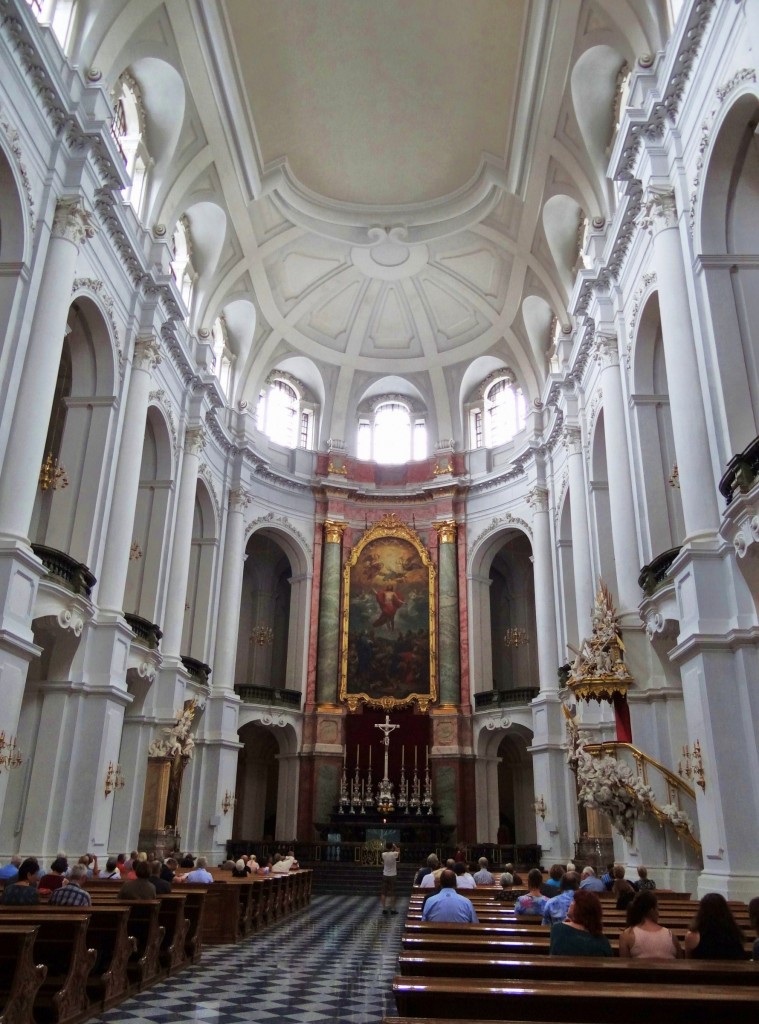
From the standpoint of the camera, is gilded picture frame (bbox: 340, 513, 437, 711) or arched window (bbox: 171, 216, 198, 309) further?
gilded picture frame (bbox: 340, 513, 437, 711)

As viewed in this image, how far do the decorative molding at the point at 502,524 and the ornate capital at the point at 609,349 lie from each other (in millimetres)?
9491

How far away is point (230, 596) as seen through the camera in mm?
24953

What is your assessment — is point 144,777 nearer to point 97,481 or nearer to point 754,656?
point 97,481

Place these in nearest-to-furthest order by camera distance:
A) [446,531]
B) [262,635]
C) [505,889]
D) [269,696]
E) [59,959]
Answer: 1. [59,959]
2. [505,889]
3. [269,696]
4. [446,531]
5. [262,635]

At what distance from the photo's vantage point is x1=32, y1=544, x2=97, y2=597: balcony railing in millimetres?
13773

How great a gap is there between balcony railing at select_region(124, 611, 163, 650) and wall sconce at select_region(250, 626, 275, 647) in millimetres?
10827

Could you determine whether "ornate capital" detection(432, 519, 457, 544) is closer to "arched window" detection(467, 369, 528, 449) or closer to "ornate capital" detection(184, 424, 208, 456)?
"arched window" detection(467, 369, 528, 449)

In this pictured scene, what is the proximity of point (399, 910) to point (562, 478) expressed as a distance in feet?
40.2

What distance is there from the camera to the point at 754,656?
1089 centimetres

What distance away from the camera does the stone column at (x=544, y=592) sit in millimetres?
23656

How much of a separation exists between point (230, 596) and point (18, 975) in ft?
64.4

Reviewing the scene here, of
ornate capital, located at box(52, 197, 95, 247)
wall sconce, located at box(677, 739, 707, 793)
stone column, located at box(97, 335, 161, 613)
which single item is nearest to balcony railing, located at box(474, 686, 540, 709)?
stone column, located at box(97, 335, 161, 613)

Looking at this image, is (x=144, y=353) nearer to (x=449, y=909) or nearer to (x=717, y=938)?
(x=449, y=909)

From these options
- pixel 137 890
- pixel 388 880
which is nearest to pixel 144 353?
pixel 388 880
